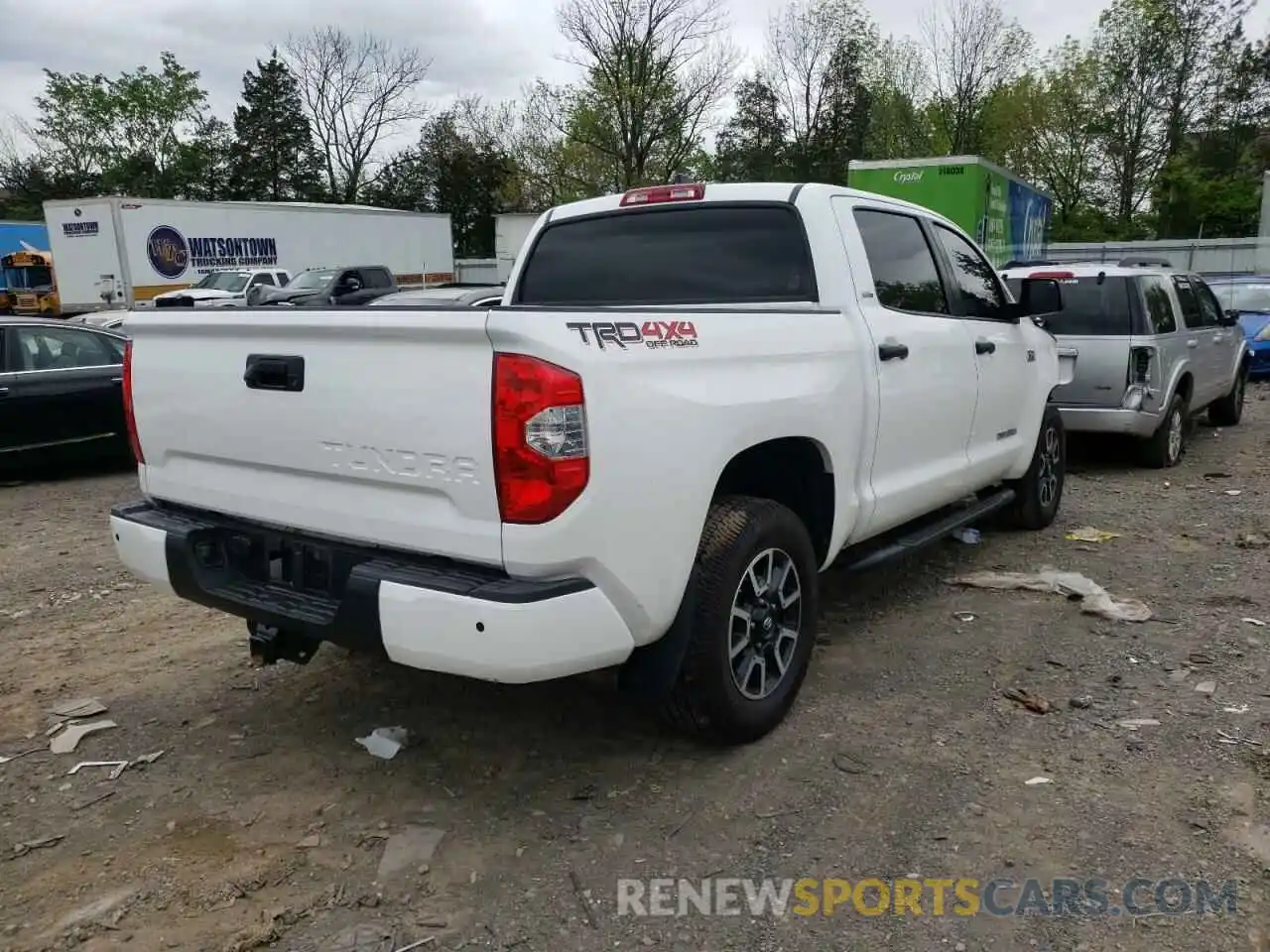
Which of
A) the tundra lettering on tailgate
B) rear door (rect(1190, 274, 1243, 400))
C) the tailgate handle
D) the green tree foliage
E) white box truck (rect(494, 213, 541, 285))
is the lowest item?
rear door (rect(1190, 274, 1243, 400))

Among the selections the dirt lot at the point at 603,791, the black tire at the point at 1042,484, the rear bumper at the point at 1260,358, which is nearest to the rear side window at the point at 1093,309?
the black tire at the point at 1042,484

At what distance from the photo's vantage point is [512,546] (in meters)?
2.68

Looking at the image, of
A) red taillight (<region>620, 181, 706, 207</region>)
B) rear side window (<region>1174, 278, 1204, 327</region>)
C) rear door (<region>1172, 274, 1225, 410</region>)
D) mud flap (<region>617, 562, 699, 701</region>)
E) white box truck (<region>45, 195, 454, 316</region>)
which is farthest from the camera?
white box truck (<region>45, 195, 454, 316</region>)

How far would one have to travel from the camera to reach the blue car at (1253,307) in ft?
49.2

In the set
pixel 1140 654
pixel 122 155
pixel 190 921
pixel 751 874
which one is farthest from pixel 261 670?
pixel 122 155

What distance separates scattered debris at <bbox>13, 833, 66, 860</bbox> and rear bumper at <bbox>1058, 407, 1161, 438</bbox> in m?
7.19

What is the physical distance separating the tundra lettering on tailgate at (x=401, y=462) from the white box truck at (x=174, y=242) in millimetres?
22089

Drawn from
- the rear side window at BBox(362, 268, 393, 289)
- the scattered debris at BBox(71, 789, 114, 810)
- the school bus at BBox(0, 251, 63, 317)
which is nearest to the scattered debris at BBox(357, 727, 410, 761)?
the scattered debris at BBox(71, 789, 114, 810)

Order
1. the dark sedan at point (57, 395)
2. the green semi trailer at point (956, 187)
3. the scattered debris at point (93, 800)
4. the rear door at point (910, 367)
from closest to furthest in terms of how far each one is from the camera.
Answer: the scattered debris at point (93, 800) < the rear door at point (910, 367) < the dark sedan at point (57, 395) < the green semi trailer at point (956, 187)

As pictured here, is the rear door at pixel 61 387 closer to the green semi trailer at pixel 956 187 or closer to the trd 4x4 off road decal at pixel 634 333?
the trd 4x4 off road decal at pixel 634 333

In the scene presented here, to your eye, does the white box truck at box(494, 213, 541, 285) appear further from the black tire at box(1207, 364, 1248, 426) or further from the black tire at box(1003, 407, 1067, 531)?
the black tire at box(1003, 407, 1067, 531)

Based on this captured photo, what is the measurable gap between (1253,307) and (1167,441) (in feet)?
31.1

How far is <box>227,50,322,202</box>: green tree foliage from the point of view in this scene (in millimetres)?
51312

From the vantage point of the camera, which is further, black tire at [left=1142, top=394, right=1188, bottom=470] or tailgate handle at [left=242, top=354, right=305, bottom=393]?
black tire at [left=1142, top=394, right=1188, bottom=470]
